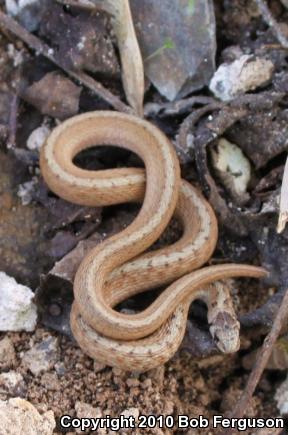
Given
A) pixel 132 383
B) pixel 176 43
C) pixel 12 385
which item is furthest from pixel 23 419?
pixel 176 43

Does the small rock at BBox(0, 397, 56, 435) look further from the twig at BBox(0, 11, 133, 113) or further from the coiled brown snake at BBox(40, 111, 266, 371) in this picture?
the twig at BBox(0, 11, 133, 113)

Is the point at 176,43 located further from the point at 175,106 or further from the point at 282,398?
the point at 282,398

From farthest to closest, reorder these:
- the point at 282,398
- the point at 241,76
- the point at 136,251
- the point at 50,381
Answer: the point at 241,76
the point at 136,251
the point at 282,398
the point at 50,381

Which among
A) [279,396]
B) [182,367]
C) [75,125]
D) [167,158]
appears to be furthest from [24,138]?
[279,396]

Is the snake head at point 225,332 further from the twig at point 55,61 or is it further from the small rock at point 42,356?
the twig at point 55,61

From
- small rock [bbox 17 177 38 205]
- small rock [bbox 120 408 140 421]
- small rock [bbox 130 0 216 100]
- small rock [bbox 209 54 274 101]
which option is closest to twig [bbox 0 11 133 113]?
small rock [bbox 130 0 216 100]

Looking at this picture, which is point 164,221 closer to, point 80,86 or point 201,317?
point 201,317

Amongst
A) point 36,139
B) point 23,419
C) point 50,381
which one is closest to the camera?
point 23,419
